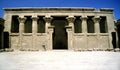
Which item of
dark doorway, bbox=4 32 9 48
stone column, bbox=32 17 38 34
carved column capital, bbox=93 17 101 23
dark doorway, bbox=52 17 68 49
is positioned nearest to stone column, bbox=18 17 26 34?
stone column, bbox=32 17 38 34

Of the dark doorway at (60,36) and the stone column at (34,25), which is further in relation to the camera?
the dark doorway at (60,36)

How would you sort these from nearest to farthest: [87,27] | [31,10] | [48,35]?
1. [48,35]
2. [31,10]
3. [87,27]

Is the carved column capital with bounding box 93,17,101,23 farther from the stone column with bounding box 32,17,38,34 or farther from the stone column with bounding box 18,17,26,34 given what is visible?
the stone column with bounding box 18,17,26,34

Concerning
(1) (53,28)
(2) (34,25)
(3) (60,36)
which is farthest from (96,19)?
(2) (34,25)

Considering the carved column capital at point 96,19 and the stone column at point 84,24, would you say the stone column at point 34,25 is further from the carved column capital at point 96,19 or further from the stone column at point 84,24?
the carved column capital at point 96,19

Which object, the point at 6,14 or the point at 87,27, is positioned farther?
the point at 87,27

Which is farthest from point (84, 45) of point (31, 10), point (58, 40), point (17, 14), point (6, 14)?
point (6, 14)

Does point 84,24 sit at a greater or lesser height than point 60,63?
greater

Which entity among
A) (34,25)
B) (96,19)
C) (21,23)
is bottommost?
(34,25)

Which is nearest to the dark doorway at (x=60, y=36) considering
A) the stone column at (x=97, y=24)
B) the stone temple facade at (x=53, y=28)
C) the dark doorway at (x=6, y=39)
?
the stone temple facade at (x=53, y=28)

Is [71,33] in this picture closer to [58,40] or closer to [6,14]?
[58,40]

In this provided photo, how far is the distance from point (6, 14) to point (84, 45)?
12.1 metres

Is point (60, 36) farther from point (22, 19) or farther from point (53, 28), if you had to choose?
point (22, 19)

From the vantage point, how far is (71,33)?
22.7 meters
